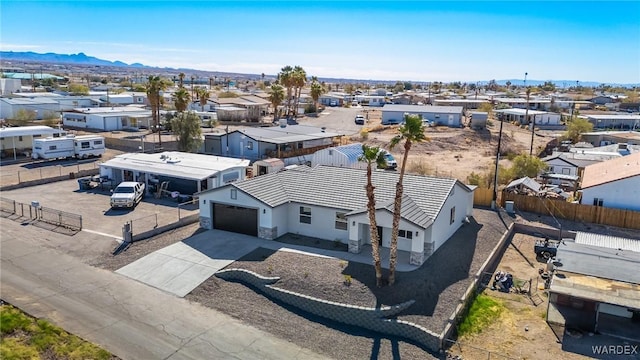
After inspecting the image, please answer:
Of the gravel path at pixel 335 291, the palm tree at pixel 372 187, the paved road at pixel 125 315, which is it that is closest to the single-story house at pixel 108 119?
the paved road at pixel 125 315

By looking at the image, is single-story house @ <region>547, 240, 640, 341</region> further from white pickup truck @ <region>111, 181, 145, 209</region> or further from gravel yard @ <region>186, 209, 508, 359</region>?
white pickup truck @ <region>111, 181, 145, 209</region>

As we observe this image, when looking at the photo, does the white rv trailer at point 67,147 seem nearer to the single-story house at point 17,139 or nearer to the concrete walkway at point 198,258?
the single-story house at point 17,139

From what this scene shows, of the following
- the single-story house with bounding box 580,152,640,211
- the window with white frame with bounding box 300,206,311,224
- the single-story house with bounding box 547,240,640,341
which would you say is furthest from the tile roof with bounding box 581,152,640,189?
the window with white frame with bounding box 300,206,311,224

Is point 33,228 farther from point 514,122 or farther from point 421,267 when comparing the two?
point 514,122

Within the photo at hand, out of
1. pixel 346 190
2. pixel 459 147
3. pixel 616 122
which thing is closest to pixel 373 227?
pixel 346 190

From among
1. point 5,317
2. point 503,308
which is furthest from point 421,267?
point 5,317

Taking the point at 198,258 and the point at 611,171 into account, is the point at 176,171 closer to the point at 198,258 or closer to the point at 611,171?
the point at 198,258
